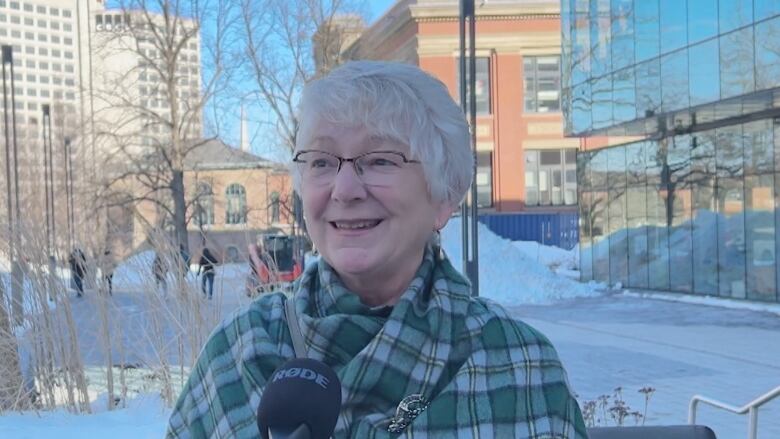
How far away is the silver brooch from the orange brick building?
37762 millimetres

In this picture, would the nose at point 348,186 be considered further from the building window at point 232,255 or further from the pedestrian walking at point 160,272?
the building window at point 232,255

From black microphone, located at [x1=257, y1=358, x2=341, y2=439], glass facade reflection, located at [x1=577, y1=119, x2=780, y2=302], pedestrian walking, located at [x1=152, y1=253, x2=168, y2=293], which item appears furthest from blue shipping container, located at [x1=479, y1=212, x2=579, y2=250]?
black microphone, located at [x1=257, y1=358, x2=341, y2=439]

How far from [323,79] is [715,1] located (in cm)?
1893

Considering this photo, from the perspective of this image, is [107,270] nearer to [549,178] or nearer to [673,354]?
[673,354]

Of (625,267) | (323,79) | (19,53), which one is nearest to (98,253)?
(323,79)

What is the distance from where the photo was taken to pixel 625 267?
2452cm

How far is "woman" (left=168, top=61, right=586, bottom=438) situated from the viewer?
160 centimetres

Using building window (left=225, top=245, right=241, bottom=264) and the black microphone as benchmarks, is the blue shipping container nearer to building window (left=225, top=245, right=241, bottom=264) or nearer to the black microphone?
building window (left=225, top=245, right=241, bottom=264)

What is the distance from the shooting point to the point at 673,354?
12.7m

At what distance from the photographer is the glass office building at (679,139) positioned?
1852 cm

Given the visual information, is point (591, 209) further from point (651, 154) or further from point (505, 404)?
point (505, 404)

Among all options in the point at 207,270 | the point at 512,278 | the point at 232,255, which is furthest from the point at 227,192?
the point at 207,270

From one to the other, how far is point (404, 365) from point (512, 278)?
23.0m

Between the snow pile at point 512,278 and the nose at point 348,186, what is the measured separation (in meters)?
19.7
